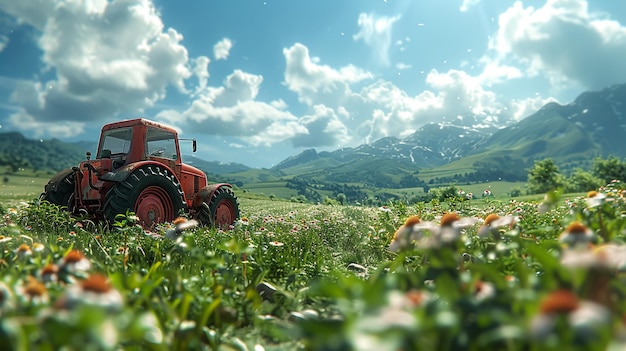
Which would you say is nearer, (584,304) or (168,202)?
(584,304)

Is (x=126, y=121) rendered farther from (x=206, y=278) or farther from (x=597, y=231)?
(x=597, y=231)

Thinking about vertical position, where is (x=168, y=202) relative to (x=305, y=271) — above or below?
above

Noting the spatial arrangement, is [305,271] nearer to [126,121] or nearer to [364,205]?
[126,121]

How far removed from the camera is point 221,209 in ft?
33.3

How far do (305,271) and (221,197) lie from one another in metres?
6.02

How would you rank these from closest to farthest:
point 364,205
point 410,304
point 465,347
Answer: point 410,304, point 465,347, point 364,205

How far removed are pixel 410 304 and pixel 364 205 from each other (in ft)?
47.1

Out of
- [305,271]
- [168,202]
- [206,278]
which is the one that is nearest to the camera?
[206,278]

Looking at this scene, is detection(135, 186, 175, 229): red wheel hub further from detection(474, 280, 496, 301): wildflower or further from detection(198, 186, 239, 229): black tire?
detection(474, 280, 496, 301): wildflower

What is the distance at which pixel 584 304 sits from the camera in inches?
38.1

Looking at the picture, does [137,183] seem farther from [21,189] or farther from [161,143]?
Answer: [21,189]

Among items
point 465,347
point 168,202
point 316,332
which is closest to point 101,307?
point 316,332

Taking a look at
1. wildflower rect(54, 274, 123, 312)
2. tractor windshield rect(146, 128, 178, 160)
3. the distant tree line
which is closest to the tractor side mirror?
tractor windshield rect(146, 128, 178, 160)

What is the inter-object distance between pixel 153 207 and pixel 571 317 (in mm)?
8057
